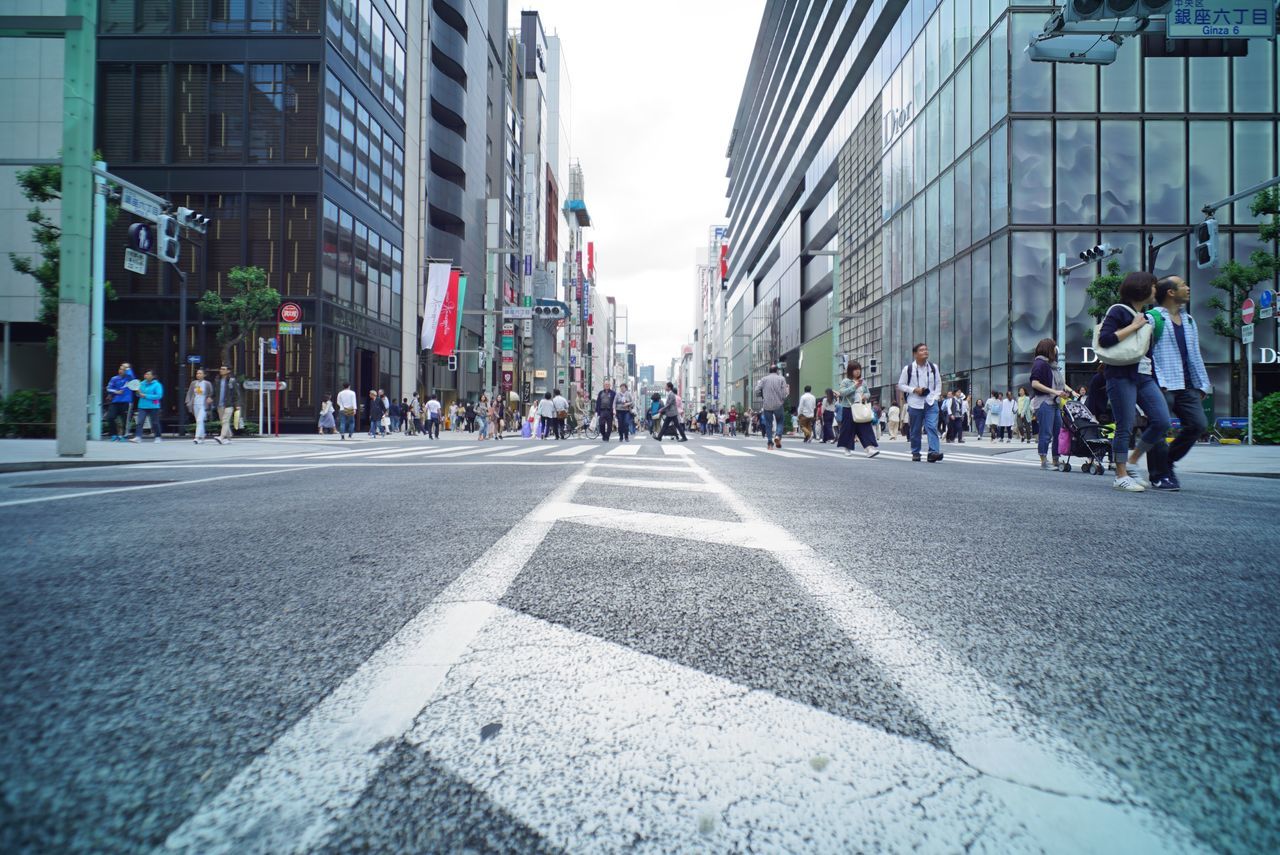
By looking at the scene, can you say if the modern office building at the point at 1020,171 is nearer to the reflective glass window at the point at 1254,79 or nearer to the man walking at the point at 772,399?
the reflective glass window at the point at 1254,79

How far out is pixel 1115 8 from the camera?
29.0ft

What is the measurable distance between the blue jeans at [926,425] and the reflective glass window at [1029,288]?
16428 millimetres

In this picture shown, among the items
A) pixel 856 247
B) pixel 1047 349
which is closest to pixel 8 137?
pixel 1047 349

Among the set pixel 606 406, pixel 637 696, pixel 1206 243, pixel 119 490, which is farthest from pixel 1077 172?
pixel 637 696

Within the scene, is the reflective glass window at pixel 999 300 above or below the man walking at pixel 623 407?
above

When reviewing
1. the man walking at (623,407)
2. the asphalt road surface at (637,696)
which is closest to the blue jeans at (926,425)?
the asphalt road surface at (637,696)

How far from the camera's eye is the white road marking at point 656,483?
18.7ft

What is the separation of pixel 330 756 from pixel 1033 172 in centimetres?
2987

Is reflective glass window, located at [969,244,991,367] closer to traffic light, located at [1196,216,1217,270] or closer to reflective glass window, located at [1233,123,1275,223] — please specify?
reflective glass window, located at [1233,123,1275,223]

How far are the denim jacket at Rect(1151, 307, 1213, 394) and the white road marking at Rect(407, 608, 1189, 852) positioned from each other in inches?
258

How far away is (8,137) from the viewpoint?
2639cm

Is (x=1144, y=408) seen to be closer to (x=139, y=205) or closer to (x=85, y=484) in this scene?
Answer: (x=85, y=484)

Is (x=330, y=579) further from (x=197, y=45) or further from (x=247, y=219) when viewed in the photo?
(x=197, y=45)

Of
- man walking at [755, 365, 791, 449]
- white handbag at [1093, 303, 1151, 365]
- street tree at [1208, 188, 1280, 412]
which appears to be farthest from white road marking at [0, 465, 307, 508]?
street tree at [1208, 188, 1280, 412]
